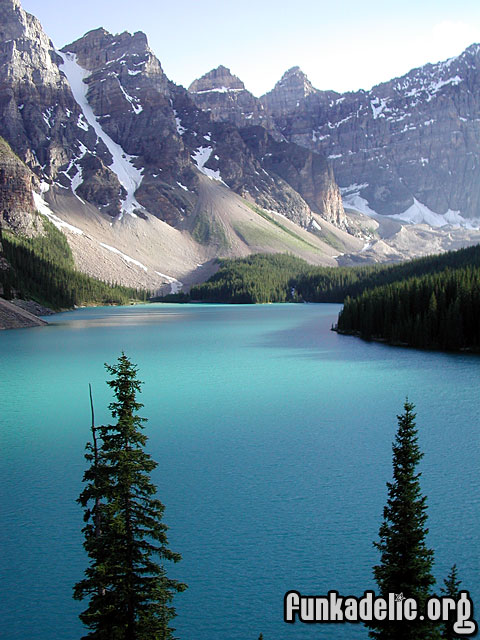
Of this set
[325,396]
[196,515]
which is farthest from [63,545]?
[325,396]

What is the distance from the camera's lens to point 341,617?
421 inches

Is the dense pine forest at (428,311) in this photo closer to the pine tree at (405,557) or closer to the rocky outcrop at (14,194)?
the pine tree at (405,557)

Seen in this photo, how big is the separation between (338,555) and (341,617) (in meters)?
4.65

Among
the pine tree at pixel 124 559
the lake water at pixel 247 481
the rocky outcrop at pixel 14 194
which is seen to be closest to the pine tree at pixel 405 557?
the pine tree at pixel 124 559

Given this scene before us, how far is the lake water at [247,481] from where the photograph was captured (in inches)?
537

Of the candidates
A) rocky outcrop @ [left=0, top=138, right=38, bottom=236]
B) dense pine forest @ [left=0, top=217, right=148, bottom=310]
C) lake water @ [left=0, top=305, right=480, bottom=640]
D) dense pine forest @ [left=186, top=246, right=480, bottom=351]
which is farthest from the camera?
rocky outcrop @ [left=0, top=138, right=38, bottom=236]

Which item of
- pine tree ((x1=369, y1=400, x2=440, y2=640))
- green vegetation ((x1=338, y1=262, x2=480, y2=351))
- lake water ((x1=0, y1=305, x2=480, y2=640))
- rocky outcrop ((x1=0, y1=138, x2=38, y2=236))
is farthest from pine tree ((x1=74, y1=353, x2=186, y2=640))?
rocky outcrop ((x1=0, y1=138, x2=38, y2=236))

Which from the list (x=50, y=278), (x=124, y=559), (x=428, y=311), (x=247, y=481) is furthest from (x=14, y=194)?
(x=124, y=559)

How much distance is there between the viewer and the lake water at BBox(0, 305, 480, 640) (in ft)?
44.7

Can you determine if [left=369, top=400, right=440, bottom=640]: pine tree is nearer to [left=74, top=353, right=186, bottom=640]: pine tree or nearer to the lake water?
[left=74, top=353, right=186, bottom=640]: pine tree

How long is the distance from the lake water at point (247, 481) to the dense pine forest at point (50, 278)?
250 feet

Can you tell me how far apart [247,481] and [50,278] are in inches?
4907

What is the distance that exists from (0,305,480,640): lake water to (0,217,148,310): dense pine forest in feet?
250

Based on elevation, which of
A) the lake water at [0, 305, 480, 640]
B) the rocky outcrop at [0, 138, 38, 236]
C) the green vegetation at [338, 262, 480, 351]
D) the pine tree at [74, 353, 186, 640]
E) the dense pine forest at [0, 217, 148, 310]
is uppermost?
the rocky outcrop at [0, 138, 38, 236]
